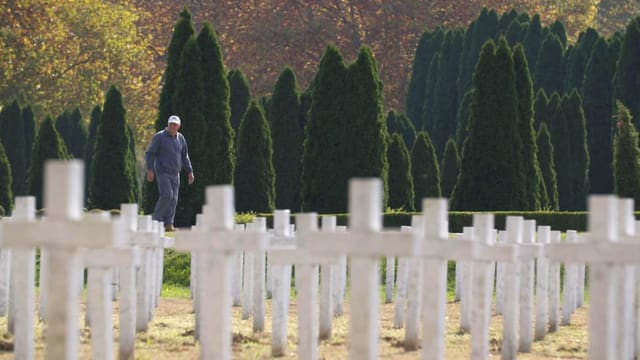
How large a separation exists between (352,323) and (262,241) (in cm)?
73

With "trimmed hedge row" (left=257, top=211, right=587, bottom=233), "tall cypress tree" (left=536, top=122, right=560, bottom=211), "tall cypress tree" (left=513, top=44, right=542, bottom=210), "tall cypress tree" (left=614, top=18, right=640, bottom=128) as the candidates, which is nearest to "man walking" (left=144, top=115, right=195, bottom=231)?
"trimmed hedge row" (left=257, top=211, right=587, bottom=233)

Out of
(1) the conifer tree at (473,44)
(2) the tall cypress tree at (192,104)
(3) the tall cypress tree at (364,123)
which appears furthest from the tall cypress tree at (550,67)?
(2) the tall cypress tree at (192,104)

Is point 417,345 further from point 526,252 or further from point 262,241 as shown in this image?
point 262,241

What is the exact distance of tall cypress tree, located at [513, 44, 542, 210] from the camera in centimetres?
3034

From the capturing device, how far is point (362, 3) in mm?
53250

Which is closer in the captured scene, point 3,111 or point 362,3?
point 3,111

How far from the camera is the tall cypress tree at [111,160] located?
105 feet

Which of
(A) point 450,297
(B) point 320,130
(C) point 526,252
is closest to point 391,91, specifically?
(B) point 320,130

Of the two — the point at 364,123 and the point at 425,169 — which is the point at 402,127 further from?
the point at 364,123

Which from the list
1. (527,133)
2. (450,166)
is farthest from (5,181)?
(527,133)

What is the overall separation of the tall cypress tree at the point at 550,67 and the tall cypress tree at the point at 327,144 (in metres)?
13.6

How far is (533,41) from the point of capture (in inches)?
1785

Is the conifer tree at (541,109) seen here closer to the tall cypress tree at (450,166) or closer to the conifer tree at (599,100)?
the conifer tree at (599,100)

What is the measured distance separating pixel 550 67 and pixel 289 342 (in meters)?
32.5
